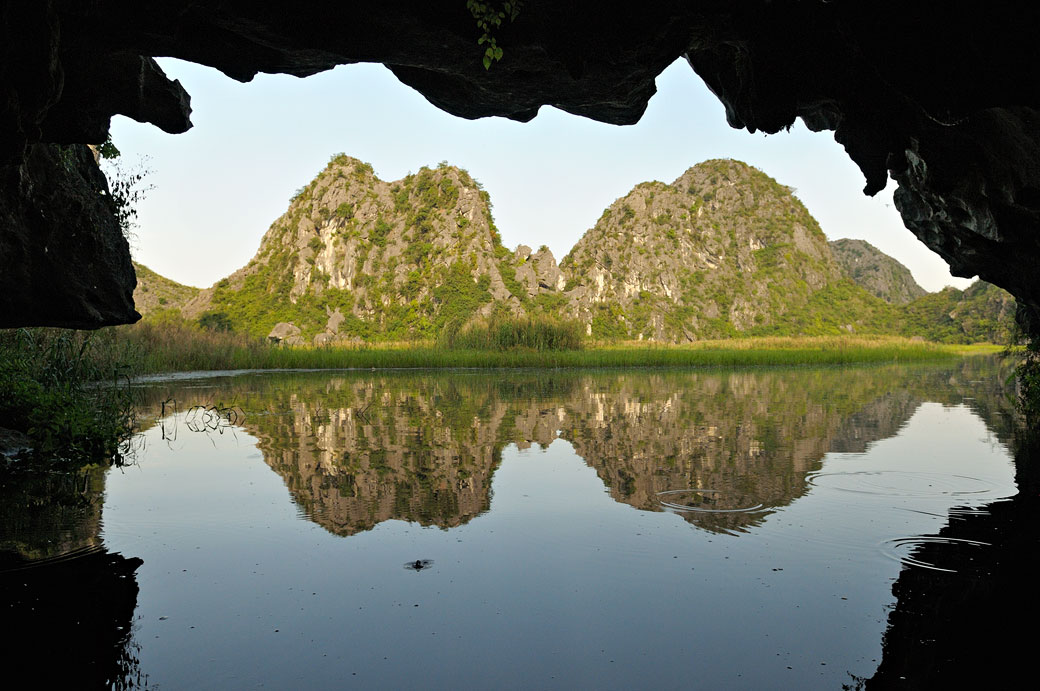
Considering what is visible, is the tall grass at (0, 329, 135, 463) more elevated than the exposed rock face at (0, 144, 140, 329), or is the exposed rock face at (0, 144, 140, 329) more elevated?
the exposed rock face at (0, 144, 140, 329)

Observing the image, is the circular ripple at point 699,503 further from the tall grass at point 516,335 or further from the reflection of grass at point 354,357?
the tall grass at point 516,335

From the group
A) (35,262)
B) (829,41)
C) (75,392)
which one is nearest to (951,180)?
(829,41)

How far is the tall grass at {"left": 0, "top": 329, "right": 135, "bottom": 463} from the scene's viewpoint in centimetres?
668

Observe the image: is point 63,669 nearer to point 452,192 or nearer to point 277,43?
point 277,43

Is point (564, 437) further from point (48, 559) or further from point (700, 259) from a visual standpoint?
point (700, 259)

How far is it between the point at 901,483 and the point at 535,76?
4.35 metres

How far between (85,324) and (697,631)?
20.1 feet

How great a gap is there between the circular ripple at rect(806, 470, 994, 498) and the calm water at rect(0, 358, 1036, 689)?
4 centimetres

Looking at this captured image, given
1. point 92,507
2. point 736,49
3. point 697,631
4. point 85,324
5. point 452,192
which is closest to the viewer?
point 697,631

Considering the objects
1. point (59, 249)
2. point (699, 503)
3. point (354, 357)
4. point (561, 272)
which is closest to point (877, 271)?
point (561, 272)

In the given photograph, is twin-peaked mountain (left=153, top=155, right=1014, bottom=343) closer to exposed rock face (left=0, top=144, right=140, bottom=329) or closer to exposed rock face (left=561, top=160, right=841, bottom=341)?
exposed rock face (left=561, top=160, right=841, bottom=341)

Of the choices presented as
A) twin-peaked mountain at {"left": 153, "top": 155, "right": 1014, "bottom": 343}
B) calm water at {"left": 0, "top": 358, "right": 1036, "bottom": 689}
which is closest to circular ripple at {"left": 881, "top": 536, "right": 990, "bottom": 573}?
calm water at {"left": 0, "top": 358, "right": 1036, "bottom": 689}

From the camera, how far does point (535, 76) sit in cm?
564

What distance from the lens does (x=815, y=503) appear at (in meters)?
4.93
